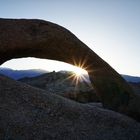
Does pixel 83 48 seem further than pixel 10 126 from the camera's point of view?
Yes

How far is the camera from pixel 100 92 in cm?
1191

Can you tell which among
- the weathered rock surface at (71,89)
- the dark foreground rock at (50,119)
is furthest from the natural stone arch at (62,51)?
the weathered rock surface at (71,89)

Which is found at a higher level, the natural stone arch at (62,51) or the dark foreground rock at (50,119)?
the natural stone arch at (62,51)

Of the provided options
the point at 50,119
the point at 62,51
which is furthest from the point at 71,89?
the point at 50,119

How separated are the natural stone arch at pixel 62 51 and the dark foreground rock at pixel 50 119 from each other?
1.22m

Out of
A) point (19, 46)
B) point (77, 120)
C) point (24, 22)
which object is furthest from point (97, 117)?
point (24, 22)

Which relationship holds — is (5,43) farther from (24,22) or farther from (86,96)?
(86,96)

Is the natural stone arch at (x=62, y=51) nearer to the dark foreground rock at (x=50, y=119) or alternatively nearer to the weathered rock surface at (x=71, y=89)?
the dark foreground rock at (x=50, y=119)

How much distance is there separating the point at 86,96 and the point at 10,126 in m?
12.4

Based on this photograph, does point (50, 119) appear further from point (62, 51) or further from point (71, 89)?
point (71, 89)

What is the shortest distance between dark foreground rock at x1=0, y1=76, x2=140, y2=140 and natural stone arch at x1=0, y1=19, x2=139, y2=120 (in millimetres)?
1223

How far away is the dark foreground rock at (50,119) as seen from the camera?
7.26 meters

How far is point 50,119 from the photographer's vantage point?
26.9 ft

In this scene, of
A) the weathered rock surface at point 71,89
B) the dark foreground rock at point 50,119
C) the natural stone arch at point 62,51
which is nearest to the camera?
the dark foreground rock at point 50,119
